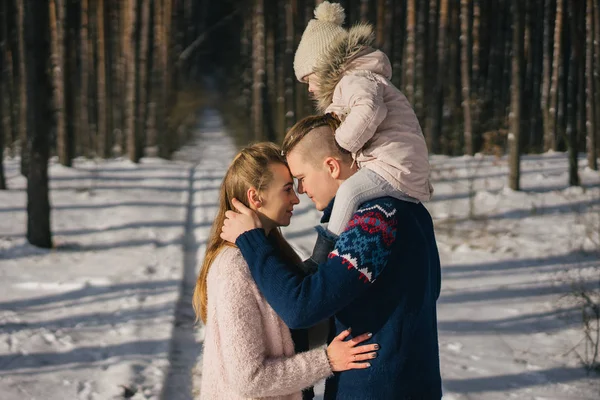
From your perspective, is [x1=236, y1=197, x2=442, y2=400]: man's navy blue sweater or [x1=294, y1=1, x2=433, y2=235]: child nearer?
[x1=236, y1=197, x2=442, y2=400]: man's navy blue sweater

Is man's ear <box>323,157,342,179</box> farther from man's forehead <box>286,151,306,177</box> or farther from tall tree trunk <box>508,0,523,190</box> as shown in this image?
tall tree trunk <box>508,0,523,190</box>

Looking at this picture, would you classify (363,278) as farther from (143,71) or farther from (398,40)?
(398,40)

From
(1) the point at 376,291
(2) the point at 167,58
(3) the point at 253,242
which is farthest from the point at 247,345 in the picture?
(2) the point at 167,58

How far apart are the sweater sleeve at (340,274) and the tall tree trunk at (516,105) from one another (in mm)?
12386

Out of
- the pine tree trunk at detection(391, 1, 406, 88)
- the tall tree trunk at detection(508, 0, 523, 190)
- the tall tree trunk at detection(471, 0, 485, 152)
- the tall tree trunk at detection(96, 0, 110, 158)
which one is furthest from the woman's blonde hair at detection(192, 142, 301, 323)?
the pine tree trunk at detection(391, 1, 406, 88)

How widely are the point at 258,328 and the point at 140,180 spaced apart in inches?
610

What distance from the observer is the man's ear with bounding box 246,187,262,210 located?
2244 millimetres

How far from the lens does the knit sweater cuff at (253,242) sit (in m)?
2.07

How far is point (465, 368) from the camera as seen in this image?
18.8 feet

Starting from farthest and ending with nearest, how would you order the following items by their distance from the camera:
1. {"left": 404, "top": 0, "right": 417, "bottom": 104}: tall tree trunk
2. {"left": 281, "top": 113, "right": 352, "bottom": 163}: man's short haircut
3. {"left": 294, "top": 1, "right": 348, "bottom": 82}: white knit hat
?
{"left": 404, "top": 0, "right": 417, "bottom": 104}: tall tree trunk
{"left": 294, "top": 1, "right": 348, "bottom": 82}: white knit hat
{"left": 281, "top": 113, "right": 352, "bottom": 163}: man's short haircut

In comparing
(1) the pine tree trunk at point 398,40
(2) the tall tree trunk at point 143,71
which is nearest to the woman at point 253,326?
(2) the tall tree trunk at point 143,71

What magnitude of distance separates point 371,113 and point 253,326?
2.40ft

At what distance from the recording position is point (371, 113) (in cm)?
207

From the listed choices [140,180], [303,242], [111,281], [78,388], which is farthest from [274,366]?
[140,180]
